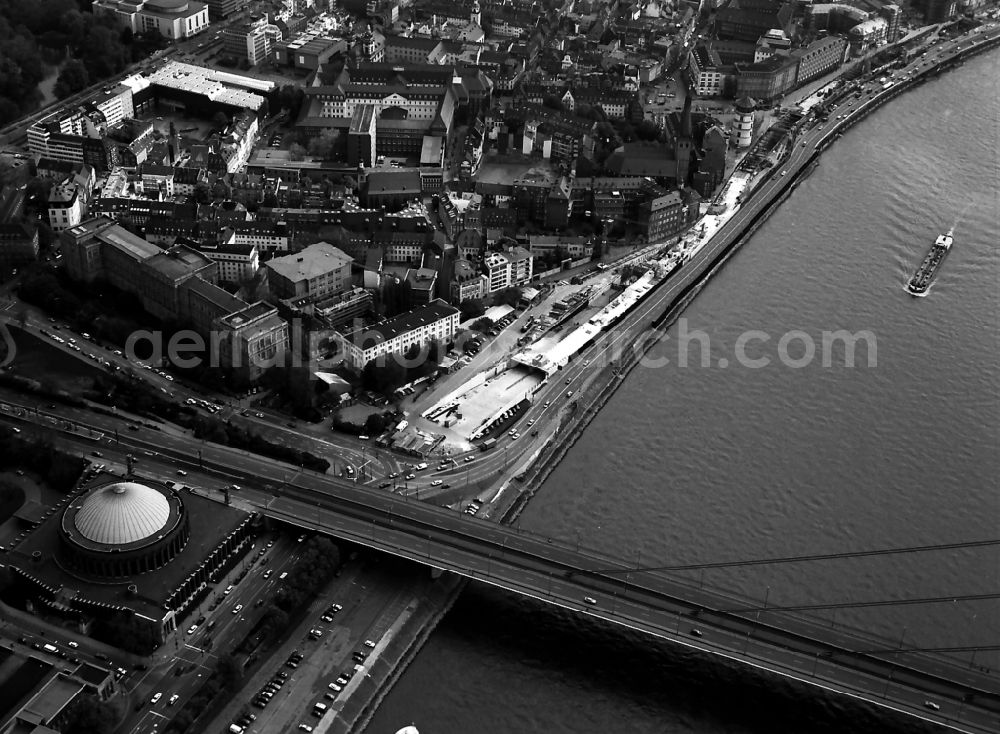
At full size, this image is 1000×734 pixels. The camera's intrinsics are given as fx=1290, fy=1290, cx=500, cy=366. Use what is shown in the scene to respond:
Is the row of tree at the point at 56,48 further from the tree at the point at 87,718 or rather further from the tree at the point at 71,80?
the tree at the point at 87,718

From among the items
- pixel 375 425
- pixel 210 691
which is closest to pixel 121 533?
pixel 210 691

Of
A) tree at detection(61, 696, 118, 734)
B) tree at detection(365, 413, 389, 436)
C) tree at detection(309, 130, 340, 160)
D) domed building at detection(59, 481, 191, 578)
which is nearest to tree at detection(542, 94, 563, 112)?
tree at detection(309, 130, 340, 160)

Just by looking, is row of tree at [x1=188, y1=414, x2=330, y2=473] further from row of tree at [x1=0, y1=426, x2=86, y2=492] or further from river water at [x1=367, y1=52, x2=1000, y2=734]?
river water at [x1=367, y1=52, x2=1000, y2=734]

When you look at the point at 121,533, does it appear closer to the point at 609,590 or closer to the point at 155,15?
the point at 609,590

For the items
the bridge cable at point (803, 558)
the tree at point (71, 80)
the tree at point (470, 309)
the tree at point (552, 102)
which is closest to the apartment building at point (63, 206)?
the tree at point (71, 80)

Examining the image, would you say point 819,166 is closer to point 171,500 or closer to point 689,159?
point 689,159
